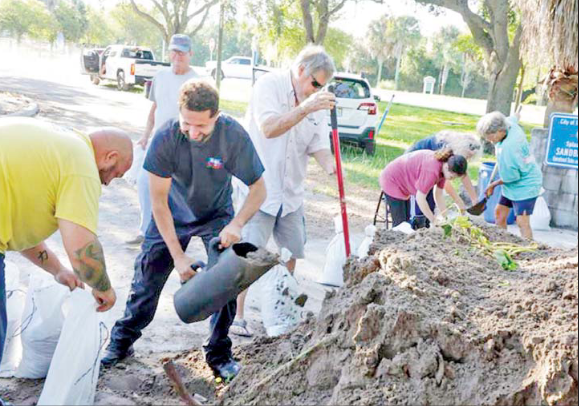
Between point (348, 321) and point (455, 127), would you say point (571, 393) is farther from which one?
point (455, 127)

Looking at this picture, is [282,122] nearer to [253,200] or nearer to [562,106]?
[253,200]

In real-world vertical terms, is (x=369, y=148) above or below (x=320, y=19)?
below

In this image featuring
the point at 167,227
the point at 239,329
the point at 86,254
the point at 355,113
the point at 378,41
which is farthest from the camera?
the point at 378,41

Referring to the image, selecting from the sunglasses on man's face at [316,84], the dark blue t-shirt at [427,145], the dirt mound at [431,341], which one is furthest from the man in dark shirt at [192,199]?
the dark blue t-shirt at [427,145]

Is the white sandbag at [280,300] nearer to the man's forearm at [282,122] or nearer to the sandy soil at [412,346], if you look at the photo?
the sandy soil at [412,346]

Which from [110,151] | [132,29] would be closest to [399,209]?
[110,151]

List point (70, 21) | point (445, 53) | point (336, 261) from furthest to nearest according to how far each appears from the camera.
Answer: point (445, 53)
point (70, 21)
point (336, 261)

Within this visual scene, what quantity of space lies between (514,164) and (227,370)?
4224mm

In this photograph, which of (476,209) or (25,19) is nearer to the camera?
(476,209)

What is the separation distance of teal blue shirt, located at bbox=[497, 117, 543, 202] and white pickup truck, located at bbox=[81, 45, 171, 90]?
71.2 ft

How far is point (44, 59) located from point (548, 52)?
161ft

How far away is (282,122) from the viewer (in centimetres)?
440

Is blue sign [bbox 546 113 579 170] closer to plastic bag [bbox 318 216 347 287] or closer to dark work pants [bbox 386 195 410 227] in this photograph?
dark work pants [bbox 386 195 410 227]

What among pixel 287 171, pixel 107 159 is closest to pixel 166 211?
pixel 107 159
